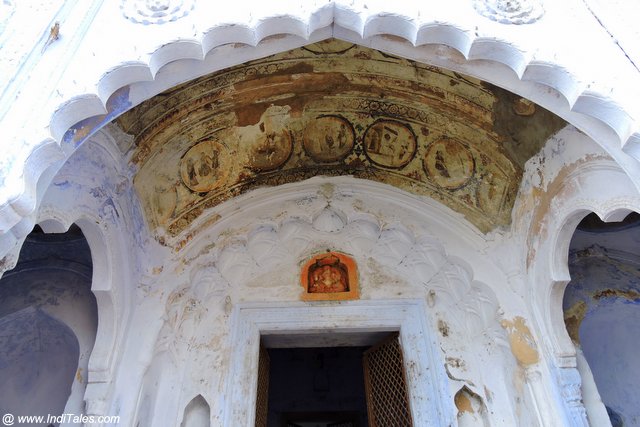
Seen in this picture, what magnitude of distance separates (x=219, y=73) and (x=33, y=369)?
350cm

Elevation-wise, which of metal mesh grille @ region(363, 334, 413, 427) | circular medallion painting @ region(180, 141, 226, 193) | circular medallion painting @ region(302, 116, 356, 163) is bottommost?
metal mesh grille @ region(363, 334, 413, 427)

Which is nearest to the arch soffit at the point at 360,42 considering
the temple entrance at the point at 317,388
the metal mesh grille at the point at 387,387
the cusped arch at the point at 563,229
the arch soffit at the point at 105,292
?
the cusped arch at the point at 563,229

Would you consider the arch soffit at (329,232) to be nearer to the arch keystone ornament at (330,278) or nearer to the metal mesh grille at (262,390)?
the arch keystone ornament at (330,278)

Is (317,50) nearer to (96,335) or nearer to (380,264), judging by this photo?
(380,264)

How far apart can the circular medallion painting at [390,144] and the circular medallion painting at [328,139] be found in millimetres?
207

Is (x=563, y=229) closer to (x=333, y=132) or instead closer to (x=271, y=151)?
(x=333, y=132)

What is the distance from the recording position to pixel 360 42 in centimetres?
365

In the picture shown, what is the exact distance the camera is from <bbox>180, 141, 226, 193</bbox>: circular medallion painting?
4875mm

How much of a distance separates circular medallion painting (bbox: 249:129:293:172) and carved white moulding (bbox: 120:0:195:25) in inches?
71.6

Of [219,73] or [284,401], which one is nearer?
[219,73]

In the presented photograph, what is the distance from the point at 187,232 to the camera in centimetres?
509

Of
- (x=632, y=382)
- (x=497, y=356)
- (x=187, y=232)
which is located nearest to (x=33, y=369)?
(x=187, y=232)

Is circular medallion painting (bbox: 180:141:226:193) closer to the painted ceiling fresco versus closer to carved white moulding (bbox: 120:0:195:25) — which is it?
the painted ceiling fresco

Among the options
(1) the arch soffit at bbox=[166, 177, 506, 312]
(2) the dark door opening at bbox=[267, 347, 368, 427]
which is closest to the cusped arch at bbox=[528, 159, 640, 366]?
(1) the arch soffit at bbox=[166, 177, 506, 312]
